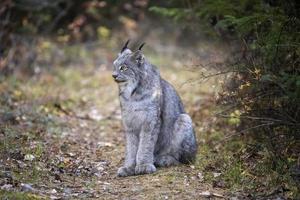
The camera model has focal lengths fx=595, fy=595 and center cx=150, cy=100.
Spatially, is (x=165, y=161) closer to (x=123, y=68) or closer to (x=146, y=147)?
(x=146, y=147)

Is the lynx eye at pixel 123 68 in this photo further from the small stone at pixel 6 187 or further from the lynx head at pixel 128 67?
the small stone at pixel 6 187

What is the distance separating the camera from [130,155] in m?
7.22

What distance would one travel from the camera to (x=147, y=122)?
23.3 ft

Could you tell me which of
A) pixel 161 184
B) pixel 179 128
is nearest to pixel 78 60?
pixel 179 128

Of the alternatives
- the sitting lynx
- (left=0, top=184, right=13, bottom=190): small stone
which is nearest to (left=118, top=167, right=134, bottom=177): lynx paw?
the sitting lynx

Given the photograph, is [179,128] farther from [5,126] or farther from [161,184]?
[5,126]

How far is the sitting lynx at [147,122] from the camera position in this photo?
7.10 meters

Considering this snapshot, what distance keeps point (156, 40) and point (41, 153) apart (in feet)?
31.8

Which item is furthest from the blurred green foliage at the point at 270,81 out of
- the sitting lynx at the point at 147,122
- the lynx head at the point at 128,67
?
the lynx head at the point at 128,67

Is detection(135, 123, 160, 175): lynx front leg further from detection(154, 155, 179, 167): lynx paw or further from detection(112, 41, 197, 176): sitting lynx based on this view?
detection(154, 155, 179, 167): lynx paw

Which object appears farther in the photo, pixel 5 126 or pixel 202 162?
pixel 5 126

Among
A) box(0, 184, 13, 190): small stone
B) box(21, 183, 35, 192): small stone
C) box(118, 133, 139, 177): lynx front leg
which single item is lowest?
box(21, 183, 35, 192): small stone

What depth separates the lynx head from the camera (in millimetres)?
7031

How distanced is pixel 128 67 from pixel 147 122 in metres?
0.69
